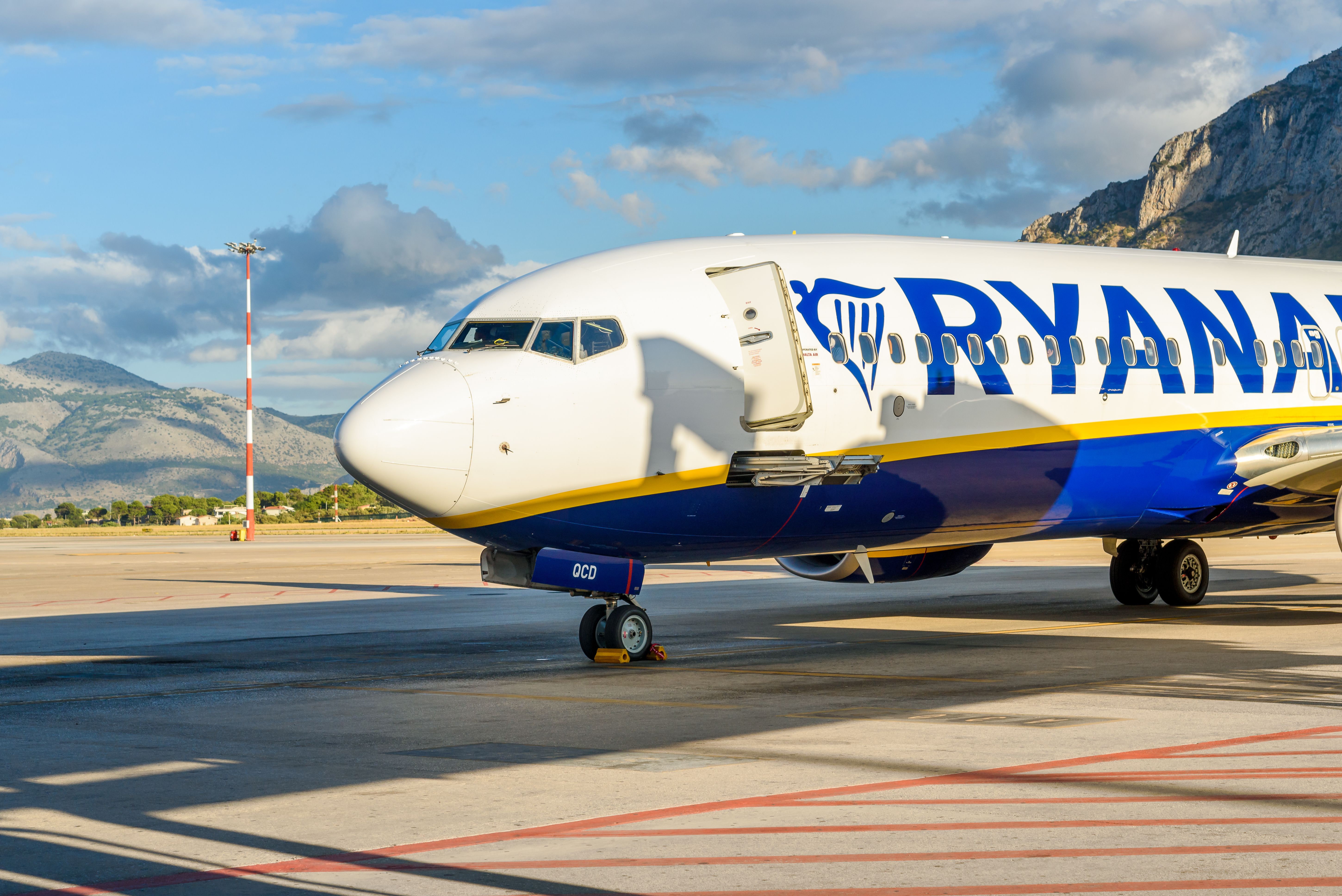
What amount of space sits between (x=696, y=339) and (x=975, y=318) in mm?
4145

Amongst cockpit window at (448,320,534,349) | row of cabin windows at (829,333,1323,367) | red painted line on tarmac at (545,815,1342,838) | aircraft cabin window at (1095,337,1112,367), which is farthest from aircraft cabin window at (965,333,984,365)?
red painted line on tarmac at (545,815,1342,838)

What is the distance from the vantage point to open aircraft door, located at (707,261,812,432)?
16094 millimetres

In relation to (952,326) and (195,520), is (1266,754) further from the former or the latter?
(195,520)

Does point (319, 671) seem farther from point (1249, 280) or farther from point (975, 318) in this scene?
point (1249, 280)

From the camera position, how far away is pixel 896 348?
675 inches

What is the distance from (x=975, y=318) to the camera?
1802cm

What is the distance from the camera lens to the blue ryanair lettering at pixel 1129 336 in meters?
19.0

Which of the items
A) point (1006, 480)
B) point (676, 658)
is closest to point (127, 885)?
point (676, 658)

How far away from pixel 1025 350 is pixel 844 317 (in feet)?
9.46

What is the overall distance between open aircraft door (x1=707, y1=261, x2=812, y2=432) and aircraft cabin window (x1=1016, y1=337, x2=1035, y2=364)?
3.52 meters

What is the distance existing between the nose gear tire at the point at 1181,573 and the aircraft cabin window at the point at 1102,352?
233 inches

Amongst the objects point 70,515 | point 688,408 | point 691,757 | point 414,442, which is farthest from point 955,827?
point 70,515

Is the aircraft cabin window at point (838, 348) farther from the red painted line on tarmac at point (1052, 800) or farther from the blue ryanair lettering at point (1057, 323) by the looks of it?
the red painted line on tarmac at point (1052, 800)

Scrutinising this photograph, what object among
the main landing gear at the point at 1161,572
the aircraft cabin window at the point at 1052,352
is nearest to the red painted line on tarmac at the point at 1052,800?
the aircraft cabin window at the point at 1052,352
